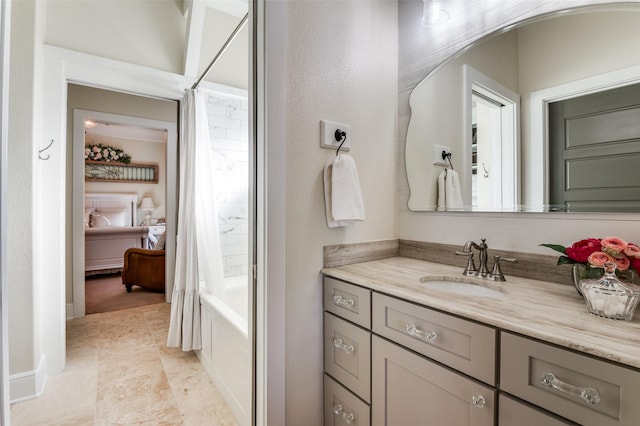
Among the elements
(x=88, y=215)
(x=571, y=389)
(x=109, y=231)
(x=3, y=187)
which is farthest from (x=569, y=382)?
(x=88, y=215)

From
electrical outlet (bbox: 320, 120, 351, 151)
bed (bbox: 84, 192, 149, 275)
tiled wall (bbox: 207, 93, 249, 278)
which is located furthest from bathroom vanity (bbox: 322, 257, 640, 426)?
bed (bbox: 84, 192, 149, 275)

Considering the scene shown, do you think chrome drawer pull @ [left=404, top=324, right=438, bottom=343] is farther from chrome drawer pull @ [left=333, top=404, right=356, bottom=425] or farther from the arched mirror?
the arched mirror

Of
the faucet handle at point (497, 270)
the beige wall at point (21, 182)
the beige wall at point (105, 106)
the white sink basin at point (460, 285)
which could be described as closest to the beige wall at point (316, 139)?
the white sink basin at point (460, 285)

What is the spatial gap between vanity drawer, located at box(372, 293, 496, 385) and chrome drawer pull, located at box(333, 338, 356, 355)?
0.17 meters

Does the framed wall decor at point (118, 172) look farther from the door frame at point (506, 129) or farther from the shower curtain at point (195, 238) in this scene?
the door frame at point (506, 129)

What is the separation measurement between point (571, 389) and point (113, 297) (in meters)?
4.57

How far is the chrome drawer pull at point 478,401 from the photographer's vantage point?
79 cm

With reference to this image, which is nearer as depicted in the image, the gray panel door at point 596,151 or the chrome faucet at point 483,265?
the gray panel door at point 596,151

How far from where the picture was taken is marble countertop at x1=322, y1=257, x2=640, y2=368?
2.08ft

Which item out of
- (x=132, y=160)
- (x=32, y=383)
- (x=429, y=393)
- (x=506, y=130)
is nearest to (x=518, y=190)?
(x=506, y=130)

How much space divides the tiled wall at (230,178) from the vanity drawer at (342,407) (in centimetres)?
147

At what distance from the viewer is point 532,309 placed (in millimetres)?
832

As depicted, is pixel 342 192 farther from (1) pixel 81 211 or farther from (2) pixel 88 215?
(2) pixel 88 215

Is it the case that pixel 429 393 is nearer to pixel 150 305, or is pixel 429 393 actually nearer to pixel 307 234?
pixel 307 234
